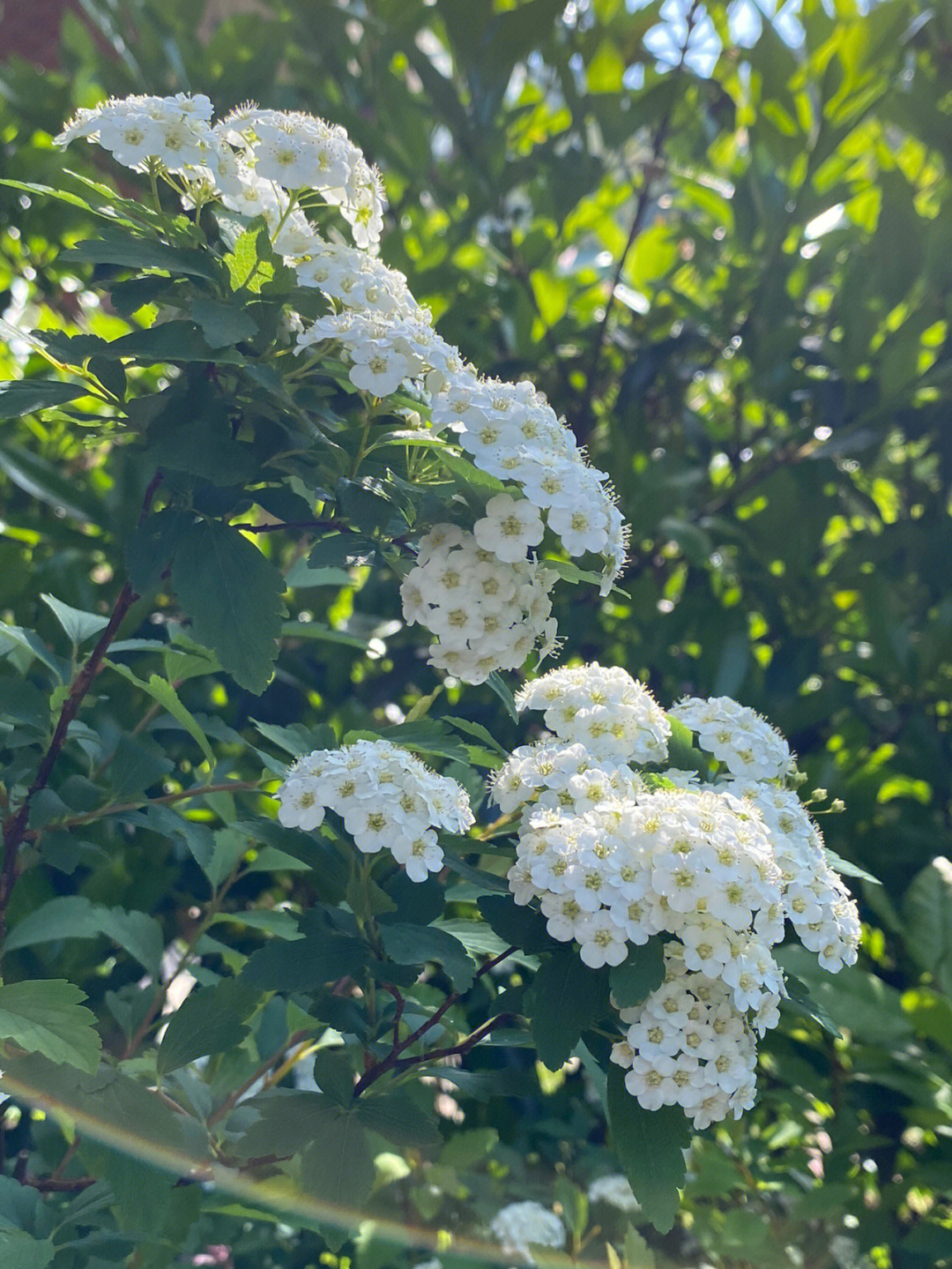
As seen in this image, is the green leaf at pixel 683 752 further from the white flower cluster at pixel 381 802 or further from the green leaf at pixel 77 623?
the green leaf at pixel 77 623

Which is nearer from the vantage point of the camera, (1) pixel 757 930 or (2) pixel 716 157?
(1) pixel 757 930

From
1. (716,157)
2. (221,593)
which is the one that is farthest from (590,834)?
(716,157)

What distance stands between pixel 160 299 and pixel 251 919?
75cm

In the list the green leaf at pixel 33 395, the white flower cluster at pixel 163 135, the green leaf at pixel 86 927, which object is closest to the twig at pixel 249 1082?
the green leaf at pixel 86 927

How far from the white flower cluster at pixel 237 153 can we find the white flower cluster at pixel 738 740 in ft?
2.15

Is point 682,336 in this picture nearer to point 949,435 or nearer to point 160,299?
point 949,435

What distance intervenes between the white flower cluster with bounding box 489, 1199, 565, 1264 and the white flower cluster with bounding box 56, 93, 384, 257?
1.45 metres

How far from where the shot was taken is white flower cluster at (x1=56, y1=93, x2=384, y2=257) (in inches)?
40.9

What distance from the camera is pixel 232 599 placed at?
110 centimetres

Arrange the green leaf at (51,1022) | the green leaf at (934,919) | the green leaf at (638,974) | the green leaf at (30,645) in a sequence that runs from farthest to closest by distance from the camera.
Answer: the green leaf at (934,919), the green leaf at (30,645), the green leaf at (51,1022), the green leaf at (638,974)

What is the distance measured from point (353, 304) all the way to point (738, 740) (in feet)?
1.99

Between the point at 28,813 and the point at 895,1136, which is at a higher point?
the point at 28,813

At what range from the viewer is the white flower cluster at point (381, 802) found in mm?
997

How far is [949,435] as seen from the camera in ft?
7.60
